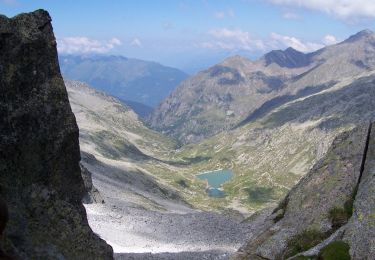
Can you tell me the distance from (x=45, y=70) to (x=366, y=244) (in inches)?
729

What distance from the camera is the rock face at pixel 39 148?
→ 68.3 feet

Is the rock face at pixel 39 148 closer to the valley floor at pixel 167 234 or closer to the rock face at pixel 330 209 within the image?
the rock face at pixel 330 209

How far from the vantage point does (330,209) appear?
98.5 feet

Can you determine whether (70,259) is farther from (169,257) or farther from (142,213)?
(142,213)

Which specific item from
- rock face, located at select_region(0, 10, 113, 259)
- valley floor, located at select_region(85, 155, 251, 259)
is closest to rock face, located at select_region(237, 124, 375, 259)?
rock face, located at select_region(0, 10, 113, 259)

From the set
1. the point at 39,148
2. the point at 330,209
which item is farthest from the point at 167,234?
the point at 39,148

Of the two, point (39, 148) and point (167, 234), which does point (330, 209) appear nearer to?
point (39, 148)

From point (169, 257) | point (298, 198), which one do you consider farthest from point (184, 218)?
point (298, 198)

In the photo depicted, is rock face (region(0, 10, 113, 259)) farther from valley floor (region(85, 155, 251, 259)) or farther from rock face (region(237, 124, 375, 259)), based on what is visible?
valley floor (region(85, 155, 251, 259))

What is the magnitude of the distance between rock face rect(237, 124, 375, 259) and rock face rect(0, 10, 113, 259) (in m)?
12.6

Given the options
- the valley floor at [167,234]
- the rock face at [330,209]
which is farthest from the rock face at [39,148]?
the valley floor at [167,234]

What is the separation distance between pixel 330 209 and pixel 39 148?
61.9ft

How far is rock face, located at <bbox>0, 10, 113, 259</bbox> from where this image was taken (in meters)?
20.8

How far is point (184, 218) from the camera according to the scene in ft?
280
